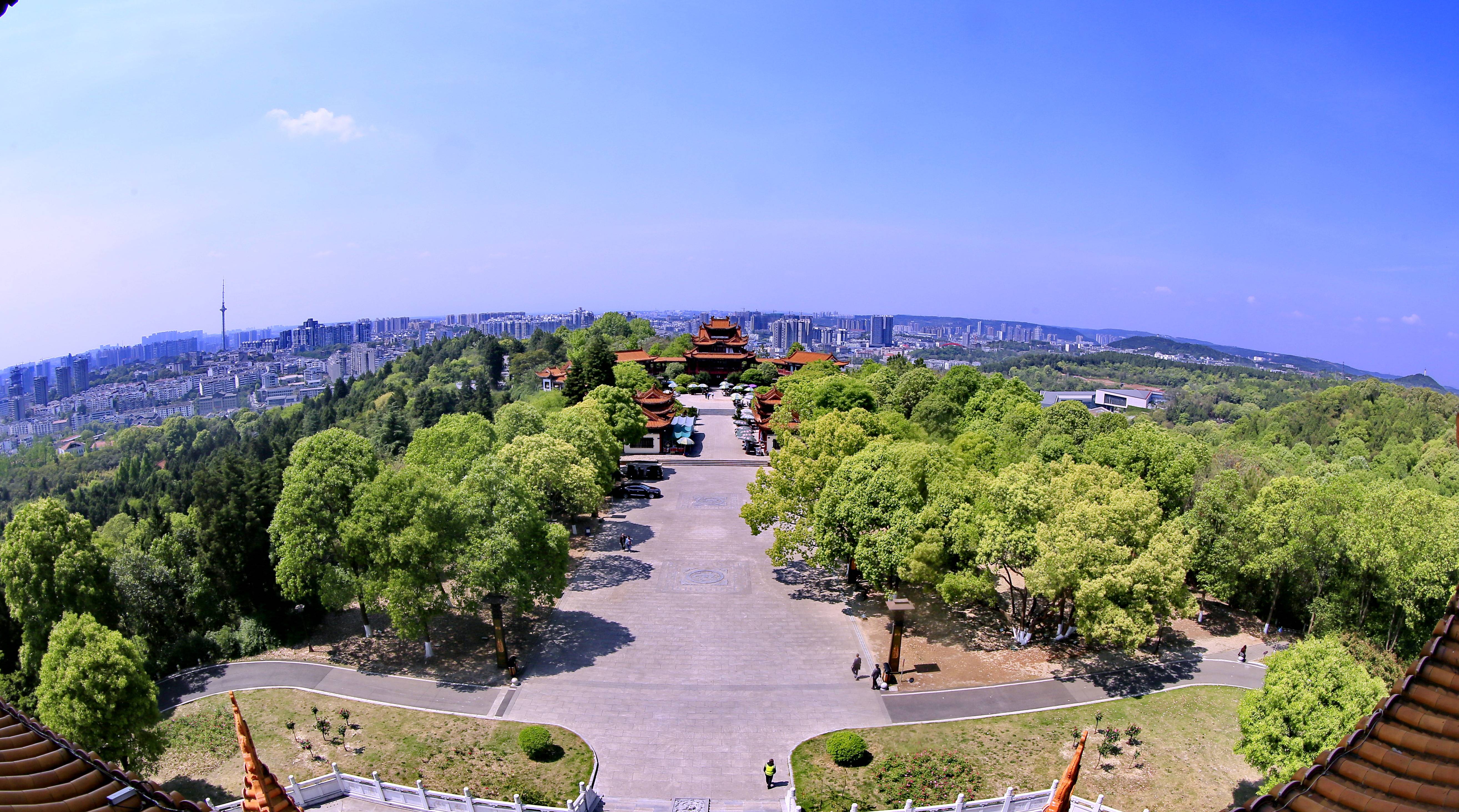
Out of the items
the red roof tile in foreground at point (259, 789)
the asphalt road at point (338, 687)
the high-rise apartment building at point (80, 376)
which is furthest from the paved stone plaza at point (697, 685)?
the high-rise apartment building at point (80, 376)

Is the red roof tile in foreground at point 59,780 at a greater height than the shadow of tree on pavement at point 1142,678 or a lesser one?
greater

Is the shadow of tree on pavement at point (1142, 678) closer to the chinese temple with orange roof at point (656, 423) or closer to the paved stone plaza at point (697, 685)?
the paved stone plaza at point (697, 685)

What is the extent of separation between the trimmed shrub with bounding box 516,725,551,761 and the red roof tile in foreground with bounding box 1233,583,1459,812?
15790mm

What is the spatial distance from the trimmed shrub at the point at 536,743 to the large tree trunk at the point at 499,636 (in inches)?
147

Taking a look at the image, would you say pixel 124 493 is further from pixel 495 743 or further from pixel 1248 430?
pixel 1248 430

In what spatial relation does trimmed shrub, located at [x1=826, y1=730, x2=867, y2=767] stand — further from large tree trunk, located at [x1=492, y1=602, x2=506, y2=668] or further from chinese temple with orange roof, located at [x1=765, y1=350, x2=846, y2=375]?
chinese temple with orange roof, located at [x1=765, y1=350, x2=846, y2=375]

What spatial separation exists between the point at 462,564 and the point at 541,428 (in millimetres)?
14745

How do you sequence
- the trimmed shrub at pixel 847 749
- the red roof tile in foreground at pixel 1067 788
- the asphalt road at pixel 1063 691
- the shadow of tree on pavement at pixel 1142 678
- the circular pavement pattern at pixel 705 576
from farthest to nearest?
the circular pavement pattern at pixel 705 576
the shadow of tree on pavement at pixel 1142 678
the asphalt road at pixel 1063 691
the trimmed shrub at pixel 847 749
the red roof tile in foreground at pixel 1067 788

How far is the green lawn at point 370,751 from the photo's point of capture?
15.6 meters

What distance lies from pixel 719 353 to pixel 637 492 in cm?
3682

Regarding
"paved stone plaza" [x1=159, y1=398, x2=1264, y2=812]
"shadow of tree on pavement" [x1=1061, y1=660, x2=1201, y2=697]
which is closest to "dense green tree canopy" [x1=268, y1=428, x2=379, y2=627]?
→ "paved stone plaza" [x1=159, y1=398, x2=1264, y2=812]

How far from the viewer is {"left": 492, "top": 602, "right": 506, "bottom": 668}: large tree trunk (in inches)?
776

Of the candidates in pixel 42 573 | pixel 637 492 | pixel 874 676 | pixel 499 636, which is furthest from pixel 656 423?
pixel 42 573

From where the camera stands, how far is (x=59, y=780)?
3.00 metres
